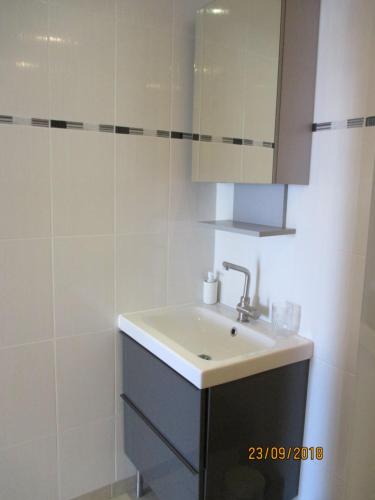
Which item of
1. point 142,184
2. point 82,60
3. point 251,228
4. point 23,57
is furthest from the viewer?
point 142,184

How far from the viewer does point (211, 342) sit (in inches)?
68.9

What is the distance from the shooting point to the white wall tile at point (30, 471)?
5.14 ft

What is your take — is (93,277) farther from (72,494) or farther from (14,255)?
(72,494)

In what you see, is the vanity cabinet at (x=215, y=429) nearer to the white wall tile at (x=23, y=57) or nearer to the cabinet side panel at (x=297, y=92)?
the cabinet side panel at (x=297, y=92)

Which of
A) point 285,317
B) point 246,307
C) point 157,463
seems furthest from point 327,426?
point 157,463

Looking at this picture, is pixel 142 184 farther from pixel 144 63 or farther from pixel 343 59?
pixel 343 59

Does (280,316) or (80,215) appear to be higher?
(80,215)

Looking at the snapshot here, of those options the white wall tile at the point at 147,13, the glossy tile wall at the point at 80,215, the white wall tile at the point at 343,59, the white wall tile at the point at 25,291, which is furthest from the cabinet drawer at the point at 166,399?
the white wall tile at the point at 147,13

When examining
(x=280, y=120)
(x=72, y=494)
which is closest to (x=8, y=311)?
(x=72, y=494)

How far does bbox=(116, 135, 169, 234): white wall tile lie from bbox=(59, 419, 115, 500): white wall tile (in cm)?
83

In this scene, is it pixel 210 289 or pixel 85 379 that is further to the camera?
pixel 210 289

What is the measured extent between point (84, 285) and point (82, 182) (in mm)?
395
